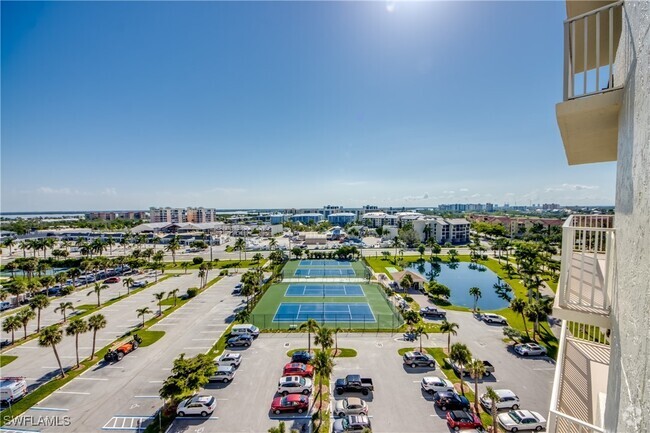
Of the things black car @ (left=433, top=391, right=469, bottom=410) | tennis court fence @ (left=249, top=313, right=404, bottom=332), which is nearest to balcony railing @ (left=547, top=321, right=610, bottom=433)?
black car @ (left=433, top=391, right=469, bottom=410)

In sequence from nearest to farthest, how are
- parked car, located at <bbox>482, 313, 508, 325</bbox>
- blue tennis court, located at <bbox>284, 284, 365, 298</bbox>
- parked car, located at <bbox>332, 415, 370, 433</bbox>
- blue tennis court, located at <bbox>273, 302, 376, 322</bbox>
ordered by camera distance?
1. parked car, located at <bbox>332, 415, 370, 433</bbox>
2. parked car, located at <bbox>482, 313, 508, 325</bbox>
3. blue tennis court, located at <bbox>273, 302, 376, 322</bbox>
4. blue tennis court, located at <bbox>284, 284, 365, 298</bbox>

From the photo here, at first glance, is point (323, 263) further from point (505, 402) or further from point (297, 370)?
point (505, 402)

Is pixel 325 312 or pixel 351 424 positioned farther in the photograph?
pixel 325 312

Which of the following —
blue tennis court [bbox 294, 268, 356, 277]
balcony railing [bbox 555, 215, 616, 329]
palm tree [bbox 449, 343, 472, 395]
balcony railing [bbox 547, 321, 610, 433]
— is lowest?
blue tennis court [bbox 294, 268, 356, 277]

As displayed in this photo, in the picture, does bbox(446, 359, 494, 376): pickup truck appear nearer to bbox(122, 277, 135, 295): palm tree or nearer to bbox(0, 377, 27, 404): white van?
bbox(0, 377, 27, 404): white van

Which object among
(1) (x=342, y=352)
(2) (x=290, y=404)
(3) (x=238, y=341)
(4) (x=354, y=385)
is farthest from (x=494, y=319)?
(3) (x=238, y=341)

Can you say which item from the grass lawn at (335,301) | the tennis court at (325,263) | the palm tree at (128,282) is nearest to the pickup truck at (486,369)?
the grass lawn at (335,301)
